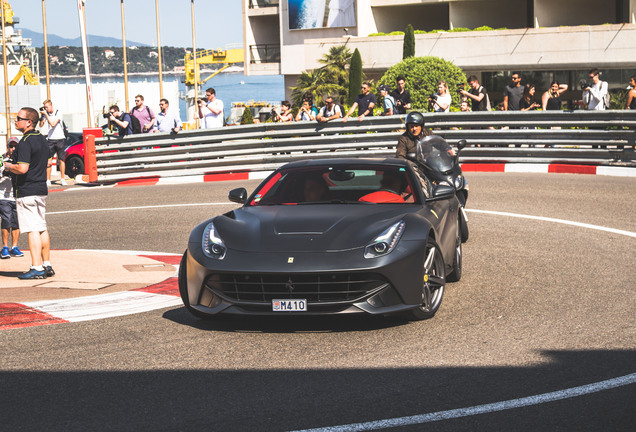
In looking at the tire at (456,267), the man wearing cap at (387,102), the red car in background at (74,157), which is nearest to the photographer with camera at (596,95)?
the man wearing cap at (387,102)

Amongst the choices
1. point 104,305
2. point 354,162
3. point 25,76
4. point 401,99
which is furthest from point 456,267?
point 25,76

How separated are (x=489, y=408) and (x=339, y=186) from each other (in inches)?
146

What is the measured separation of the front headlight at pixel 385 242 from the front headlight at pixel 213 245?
1112 millimetres

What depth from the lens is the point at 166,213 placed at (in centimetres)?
1534

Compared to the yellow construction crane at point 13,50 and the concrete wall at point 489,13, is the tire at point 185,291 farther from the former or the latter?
the yellow construction crane at point 13,50

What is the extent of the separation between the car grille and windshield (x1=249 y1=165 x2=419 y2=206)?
136 cm

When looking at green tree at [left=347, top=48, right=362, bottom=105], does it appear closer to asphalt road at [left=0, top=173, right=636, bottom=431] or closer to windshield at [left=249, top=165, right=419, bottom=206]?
asphalt road at [left=0, top=173, right=636, bottom=431]

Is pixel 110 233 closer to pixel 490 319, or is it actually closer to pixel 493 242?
pixel 493 242

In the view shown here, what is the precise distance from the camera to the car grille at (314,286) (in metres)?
6.96

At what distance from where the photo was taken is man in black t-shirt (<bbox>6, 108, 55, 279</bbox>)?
969 cm

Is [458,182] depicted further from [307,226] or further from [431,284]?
[307,226]

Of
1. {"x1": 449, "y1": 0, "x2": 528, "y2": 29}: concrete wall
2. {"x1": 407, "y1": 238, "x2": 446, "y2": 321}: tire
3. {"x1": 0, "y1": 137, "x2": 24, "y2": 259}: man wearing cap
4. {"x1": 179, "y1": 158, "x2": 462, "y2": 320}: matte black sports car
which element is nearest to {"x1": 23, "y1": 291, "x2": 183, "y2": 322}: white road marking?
{"x1": 179, "y1": 158, "x2": 462, "y2": 320}: matte black sports car

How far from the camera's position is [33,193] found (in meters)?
9.80

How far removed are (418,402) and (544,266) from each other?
190 inches
